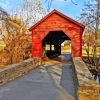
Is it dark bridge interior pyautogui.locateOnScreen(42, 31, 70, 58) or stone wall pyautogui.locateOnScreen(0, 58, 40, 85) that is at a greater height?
dark bridge interior pyautogui.locateOnScreen(42, 31, 70, 58)

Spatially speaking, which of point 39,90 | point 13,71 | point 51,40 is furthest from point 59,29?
point 39,90

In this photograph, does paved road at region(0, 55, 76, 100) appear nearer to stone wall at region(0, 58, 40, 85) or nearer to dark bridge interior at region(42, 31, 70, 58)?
stone wall at region(0, 58, 40, 85)

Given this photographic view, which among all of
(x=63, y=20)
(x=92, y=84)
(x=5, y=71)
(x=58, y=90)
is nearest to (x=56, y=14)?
(x=63, y=20)

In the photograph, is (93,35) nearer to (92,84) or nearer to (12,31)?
→ (12,31)

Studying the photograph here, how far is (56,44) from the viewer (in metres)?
35.8

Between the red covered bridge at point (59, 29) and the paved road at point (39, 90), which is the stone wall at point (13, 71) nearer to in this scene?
the paved road at point (39, 90)

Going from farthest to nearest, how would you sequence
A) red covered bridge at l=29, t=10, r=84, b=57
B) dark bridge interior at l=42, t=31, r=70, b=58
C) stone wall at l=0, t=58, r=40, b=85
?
dark bridge interior at l=42, t=31, r=70, b=58 → red covered bridge at l=29, t=10, r=84, b=57 → stone wall at l=0, t=58, r=40, b=85

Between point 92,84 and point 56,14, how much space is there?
45.0 feet

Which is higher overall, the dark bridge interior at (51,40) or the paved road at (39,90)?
the dark bridge interior at (51,40)

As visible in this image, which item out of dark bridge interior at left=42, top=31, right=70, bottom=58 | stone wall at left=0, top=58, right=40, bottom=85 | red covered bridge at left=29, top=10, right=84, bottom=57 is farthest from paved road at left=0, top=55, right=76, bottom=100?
dark bridge interior at left=42, top=31, right=70, bottom=58

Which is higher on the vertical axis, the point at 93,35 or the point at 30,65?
the point at 93,35

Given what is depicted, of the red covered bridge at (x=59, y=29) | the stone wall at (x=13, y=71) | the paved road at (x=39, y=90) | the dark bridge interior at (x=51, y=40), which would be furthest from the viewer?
the dark bridge interior at (x=51, y=40)

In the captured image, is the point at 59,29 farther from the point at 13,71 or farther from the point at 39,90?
the point at 39,90

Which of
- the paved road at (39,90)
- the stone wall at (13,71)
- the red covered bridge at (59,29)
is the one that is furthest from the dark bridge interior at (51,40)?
the paved road at (39,90)
